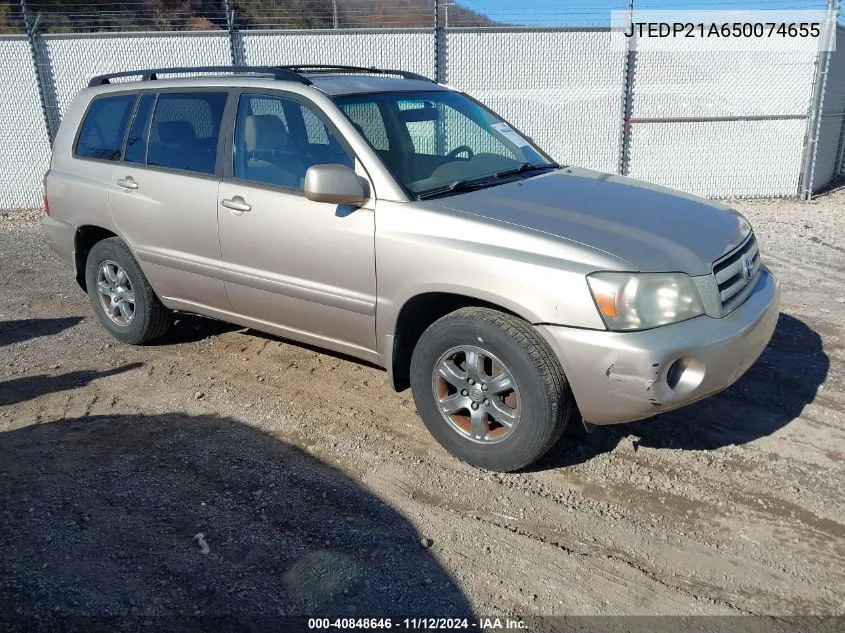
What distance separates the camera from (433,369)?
374 cm

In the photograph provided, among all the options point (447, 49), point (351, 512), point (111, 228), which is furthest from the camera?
point (447, 49)

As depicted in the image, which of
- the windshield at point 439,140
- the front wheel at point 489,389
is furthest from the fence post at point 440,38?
the front wheel at point 489,389

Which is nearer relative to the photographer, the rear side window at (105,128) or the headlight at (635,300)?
the headlight at (635,300)

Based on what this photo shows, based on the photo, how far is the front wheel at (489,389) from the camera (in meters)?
3.38

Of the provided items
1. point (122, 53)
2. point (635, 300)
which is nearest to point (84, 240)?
point (635, 300)

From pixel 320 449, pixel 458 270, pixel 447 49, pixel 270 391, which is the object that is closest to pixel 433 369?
pixel 458 270

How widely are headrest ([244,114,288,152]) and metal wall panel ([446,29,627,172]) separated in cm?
697

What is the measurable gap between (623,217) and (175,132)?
3.01 meters

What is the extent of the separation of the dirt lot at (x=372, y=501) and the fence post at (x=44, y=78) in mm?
6936

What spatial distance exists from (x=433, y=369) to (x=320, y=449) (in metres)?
0.80

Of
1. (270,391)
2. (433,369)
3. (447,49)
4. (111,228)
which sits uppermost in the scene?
(447,49)

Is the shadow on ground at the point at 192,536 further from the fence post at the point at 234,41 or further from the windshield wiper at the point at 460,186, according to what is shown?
the fence post at the point at 234,41

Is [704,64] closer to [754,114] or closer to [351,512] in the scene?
[754,114]

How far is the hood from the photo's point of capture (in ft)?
11.0
